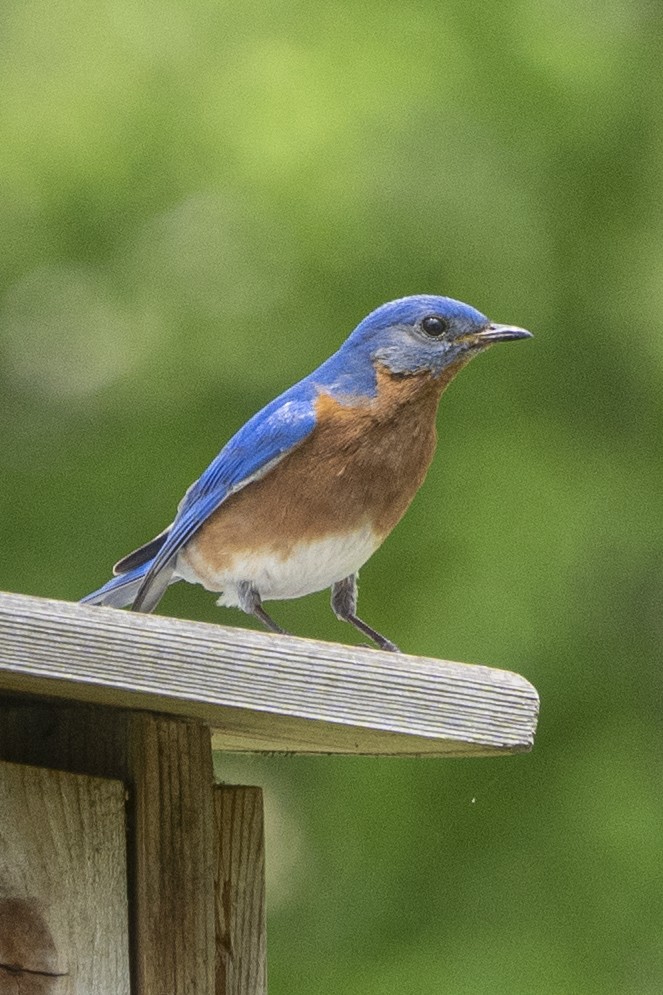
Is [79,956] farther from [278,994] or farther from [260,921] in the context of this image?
[278,994]

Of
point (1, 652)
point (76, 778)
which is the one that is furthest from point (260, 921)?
point (1, 652)

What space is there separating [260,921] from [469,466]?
2485mm

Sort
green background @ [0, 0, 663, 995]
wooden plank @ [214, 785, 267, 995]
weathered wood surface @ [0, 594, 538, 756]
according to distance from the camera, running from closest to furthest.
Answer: weathered wood surface @ [0, 594, 538, 756] → wooden plank @ [214, 785, 267, 995] → green background @ [0, 0, 663, 995]

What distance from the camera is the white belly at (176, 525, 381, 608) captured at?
317cm

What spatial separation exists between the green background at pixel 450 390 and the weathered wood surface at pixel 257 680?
2328 millimetres

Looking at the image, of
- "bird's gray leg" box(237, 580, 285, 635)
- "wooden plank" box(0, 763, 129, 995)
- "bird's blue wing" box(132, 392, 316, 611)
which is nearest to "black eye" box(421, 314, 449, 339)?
"bird's blue wing" box(132, 392, 316, 611)

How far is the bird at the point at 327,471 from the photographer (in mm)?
3166

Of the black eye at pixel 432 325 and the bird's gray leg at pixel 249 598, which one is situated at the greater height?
the black eye at pixel 432 325

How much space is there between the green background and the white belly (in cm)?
173

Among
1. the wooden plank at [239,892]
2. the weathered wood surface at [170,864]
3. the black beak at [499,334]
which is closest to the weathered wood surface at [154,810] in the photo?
the weathered wood surface at [170,864]

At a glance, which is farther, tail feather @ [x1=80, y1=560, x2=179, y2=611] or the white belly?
tail feather @ [x1=80, y1=560, x2=179, y2=611]

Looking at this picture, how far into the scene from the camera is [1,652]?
7.57 feet

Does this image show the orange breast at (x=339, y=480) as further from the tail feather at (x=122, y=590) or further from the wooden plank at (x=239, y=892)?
the wooden plank at (x=239, y=892)

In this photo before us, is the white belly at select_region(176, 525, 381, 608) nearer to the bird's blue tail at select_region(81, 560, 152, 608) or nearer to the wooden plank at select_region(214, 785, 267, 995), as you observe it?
the bird's blue tail at select_region(81, 560, 152, 608)
